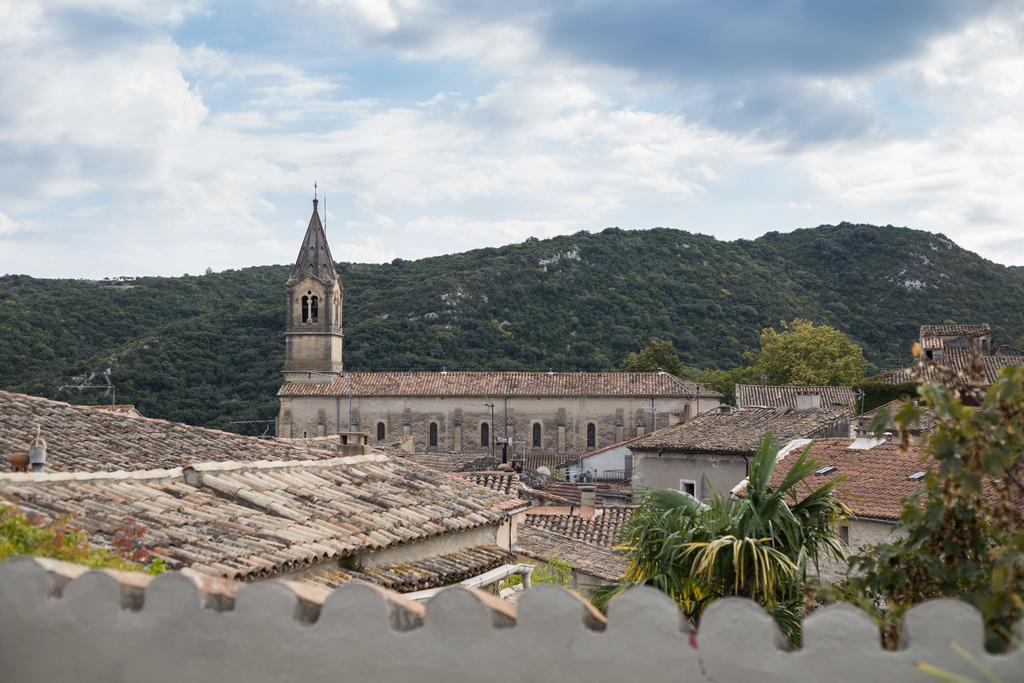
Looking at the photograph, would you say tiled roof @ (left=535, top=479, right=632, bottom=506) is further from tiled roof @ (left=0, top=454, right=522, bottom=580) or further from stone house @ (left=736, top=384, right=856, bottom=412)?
stone house @ (left=736, top=384, right=856, bottom=412)

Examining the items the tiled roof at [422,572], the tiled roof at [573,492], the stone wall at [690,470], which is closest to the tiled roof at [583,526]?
the tiled roof at [573,492]

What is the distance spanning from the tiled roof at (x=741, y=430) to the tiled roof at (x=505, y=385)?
2912cm

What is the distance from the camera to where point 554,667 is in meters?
4.20

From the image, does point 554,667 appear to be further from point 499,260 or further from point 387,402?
point 499,260

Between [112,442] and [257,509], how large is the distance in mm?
3744

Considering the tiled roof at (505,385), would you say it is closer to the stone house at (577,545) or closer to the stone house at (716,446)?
the stone house at (716,446)

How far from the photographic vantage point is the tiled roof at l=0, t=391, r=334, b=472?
12125 mm

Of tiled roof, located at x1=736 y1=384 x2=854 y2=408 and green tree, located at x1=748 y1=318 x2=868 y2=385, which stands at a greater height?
green tree, located at x1=748 y1=318 x2=868 y2=385

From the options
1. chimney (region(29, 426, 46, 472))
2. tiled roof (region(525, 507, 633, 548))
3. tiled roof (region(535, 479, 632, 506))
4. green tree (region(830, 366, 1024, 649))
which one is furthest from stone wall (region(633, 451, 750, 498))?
green tree (region(830, 366, 1024, 649))

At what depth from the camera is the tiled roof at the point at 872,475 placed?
58.9ft

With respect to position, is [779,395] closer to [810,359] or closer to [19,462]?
[810,359]

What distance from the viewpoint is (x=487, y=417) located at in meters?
66.6

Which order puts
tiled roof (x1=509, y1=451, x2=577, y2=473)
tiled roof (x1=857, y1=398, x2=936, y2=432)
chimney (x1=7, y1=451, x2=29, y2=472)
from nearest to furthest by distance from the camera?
tiled roof (x1=857, y1=398, x2=936, y2=432)
chimney (x1=7, y1=451, x2=29, y2=472)
tiled roof (x1=509, y1=451, x2=577, y2=473)

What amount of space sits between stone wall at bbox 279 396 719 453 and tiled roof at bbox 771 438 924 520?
136 feet
